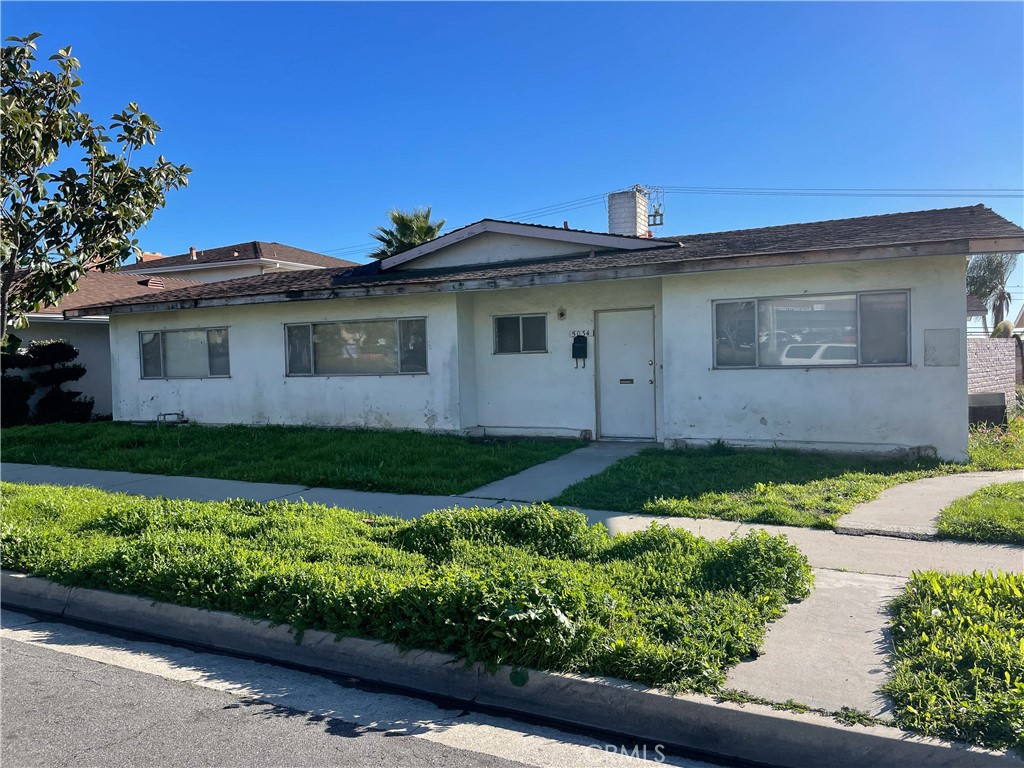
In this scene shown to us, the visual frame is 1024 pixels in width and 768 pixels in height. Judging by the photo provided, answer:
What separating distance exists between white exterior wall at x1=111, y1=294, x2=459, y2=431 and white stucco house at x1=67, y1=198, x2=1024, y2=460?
0.04 m

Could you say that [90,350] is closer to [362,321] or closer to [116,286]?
[116,286]

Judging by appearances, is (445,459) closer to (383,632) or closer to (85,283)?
(383,632)

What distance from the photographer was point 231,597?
525cm

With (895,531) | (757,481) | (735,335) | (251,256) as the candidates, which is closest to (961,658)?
(895,531)

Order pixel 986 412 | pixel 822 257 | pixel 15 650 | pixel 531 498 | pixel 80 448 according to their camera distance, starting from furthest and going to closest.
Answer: pixel 80 448 < pixel 986 412 < pixel 822 257 < pixel 531 498 < pixel 15 650

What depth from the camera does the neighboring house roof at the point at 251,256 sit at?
102ft

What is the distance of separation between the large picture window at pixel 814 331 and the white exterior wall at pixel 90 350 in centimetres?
1591

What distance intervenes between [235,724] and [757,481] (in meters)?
6.40

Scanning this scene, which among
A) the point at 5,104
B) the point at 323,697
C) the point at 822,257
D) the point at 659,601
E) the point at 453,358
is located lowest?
the point at 323,697

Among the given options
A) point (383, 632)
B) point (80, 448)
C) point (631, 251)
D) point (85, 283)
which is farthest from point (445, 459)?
point (85, 283)

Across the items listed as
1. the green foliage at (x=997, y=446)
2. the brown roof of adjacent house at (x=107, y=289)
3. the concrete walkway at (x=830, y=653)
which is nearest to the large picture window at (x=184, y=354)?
the brown roof of adjacent house at (x=107, y=289)

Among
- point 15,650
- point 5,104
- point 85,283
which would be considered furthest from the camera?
point 85,283

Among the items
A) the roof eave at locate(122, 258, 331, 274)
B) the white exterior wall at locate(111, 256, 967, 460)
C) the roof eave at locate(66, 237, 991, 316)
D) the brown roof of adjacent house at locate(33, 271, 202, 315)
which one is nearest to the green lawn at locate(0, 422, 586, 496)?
the white exterior wall at locate(111, 256, 967, 460)

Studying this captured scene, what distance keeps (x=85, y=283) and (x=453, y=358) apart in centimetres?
1463
